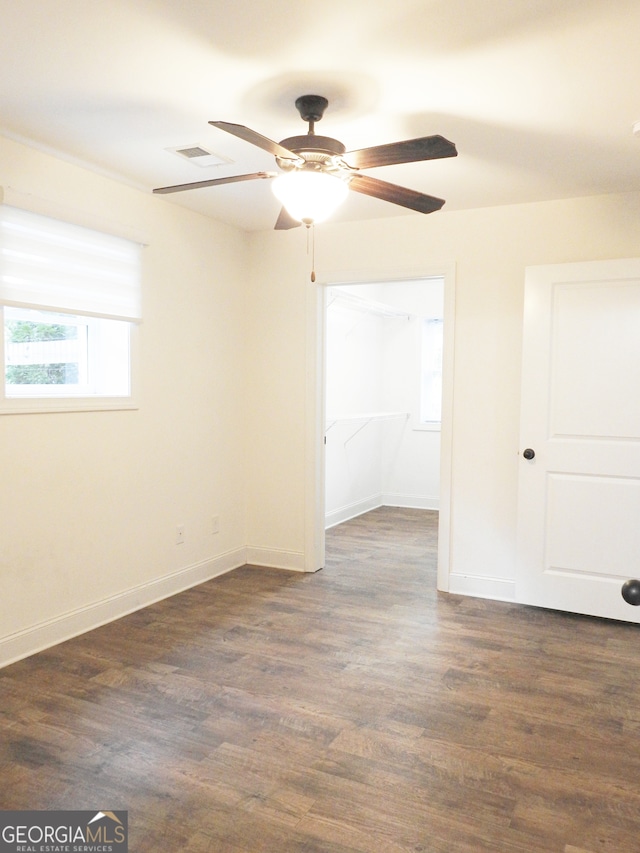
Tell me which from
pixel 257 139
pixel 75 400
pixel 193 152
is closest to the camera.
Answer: pixel 257 139

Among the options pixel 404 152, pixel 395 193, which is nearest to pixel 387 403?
pixel 395 193

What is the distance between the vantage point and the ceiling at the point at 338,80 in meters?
2.02

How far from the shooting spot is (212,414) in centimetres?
455

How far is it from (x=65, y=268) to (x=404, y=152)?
1.92 m

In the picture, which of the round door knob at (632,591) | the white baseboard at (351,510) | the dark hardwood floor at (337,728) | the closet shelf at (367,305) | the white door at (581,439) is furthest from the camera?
the white baseboard at (351,510)

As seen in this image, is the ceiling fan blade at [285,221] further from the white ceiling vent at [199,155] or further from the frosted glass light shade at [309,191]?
the white ceiling vent at [199,155]

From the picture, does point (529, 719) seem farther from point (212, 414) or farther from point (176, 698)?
point (212, 414)

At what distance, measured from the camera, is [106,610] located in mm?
3654

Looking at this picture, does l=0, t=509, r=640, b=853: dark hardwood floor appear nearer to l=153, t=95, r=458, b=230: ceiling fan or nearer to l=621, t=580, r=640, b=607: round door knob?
l=621, t=580, r=640, b=607: round door knob

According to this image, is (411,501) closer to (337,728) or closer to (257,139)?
(337,728)

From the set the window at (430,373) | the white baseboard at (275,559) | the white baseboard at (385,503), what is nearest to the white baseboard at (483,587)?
the white baseboard at (275,559)

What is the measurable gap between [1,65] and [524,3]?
180 cm

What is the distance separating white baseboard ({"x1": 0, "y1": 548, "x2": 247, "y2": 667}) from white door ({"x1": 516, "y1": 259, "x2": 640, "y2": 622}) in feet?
6.81

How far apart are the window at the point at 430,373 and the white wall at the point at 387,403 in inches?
2.7
